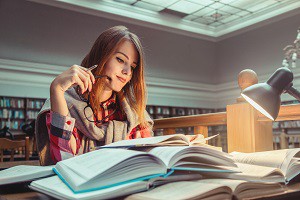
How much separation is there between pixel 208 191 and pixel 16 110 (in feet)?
26.7

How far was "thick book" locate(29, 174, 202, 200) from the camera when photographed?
1.88 ft

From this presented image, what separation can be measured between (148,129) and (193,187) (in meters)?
1.09

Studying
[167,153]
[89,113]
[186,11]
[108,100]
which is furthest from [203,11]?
[167,153]

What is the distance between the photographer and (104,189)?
0.60 metres

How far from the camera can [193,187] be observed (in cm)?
61

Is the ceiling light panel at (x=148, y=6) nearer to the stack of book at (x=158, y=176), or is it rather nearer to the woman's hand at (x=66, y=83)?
the woman's hand at (x=66, y=83)

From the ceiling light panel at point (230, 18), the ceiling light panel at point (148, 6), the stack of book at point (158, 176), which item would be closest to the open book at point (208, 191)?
the stack of book at point (158, 176)

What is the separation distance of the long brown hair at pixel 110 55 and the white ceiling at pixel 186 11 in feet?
21.8

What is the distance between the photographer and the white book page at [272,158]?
33.9 inches

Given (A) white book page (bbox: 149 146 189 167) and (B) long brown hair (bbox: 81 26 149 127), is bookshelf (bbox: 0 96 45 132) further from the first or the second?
(A) white book page (bbox: 149 146 189 167)

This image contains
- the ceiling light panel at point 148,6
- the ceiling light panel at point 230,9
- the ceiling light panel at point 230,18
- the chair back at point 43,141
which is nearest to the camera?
the chair back at point 43,141

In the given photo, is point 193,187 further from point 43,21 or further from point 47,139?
point 43,21

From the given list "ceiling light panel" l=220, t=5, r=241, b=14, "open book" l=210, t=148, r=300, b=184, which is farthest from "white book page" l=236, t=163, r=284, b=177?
"ceiling light panel" l=220, t=5, r=241, b=14

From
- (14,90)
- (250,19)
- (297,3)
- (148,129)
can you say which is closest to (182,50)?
(250,19)
